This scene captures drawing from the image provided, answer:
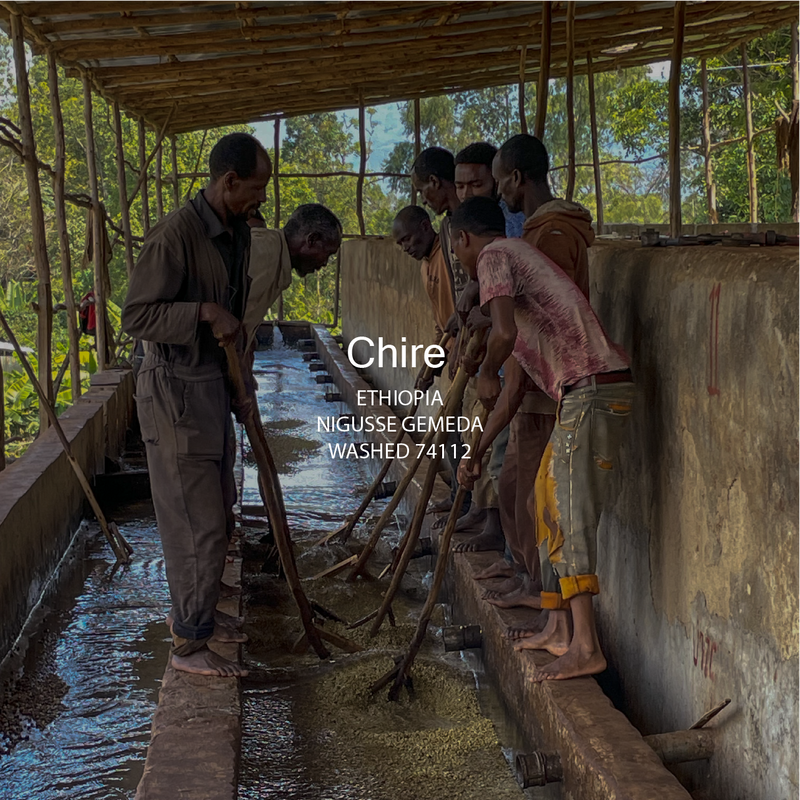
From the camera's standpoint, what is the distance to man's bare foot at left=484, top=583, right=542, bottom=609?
12.3ft

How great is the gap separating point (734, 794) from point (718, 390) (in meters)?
1.09

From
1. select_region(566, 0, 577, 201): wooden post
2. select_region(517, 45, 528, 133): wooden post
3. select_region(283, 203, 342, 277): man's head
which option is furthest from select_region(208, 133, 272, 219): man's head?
select_region(517, 45, 528, 133): wooden post

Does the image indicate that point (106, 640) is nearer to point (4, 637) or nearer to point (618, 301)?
point (4, 637)

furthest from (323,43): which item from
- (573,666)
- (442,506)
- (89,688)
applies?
(573,666)

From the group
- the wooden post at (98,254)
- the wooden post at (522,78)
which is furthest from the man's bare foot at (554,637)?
the wooden post at (522,78)

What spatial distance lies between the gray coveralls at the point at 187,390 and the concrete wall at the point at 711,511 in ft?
4.72

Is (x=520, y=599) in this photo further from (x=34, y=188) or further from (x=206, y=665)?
(x=34, y=188)

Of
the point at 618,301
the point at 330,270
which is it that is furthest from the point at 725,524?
the point at 330,270

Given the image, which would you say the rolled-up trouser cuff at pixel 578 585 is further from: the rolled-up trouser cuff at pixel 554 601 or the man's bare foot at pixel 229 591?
the man's bare foot at pixel 229 591

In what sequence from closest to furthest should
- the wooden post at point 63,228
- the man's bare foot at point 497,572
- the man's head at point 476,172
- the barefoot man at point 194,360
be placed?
the barefoot man at point 194,360
the man's bare foot at point 497,572
the man's head at point 476,172
the wooden post at point 63,228

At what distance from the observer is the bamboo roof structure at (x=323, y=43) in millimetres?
6535

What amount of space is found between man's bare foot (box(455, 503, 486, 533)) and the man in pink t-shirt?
164 cm

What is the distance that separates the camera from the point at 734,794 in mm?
2670

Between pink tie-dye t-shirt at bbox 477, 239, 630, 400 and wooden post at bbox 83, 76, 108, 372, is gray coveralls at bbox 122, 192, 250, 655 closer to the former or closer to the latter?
pink tie-dye t-shirt at bbox 477, 239, 630, 400
